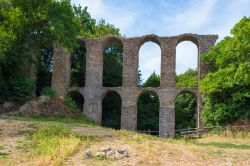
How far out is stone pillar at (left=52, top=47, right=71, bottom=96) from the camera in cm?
3097

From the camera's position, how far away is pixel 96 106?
30.6m

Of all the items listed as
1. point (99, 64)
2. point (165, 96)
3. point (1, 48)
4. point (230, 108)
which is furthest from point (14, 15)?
point (230, 108)

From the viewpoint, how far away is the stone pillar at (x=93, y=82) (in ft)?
100

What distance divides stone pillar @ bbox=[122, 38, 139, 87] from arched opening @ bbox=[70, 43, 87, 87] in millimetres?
5404

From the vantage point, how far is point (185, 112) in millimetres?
38031

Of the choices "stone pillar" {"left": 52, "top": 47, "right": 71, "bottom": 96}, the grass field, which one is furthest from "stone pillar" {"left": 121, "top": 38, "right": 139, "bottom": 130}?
the grass field

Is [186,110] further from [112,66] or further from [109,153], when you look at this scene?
[109,153]

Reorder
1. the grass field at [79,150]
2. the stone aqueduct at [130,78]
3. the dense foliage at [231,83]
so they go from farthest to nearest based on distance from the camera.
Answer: the stone aqueduct at [130,78] < the dense foliage at [231,83] < the grass field at [79,150]

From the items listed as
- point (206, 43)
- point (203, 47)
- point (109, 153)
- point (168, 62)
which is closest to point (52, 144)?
point (109, 153)

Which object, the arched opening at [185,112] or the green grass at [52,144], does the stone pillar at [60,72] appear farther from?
the green grass at [52,144]

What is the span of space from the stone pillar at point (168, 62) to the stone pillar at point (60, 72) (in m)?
7.59

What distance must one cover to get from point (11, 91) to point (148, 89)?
11426 mm

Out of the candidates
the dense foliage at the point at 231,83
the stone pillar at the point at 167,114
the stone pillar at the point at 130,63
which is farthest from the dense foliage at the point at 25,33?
the dense foliage at the point at 231,83

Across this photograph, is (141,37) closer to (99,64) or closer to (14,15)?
(99,64)
